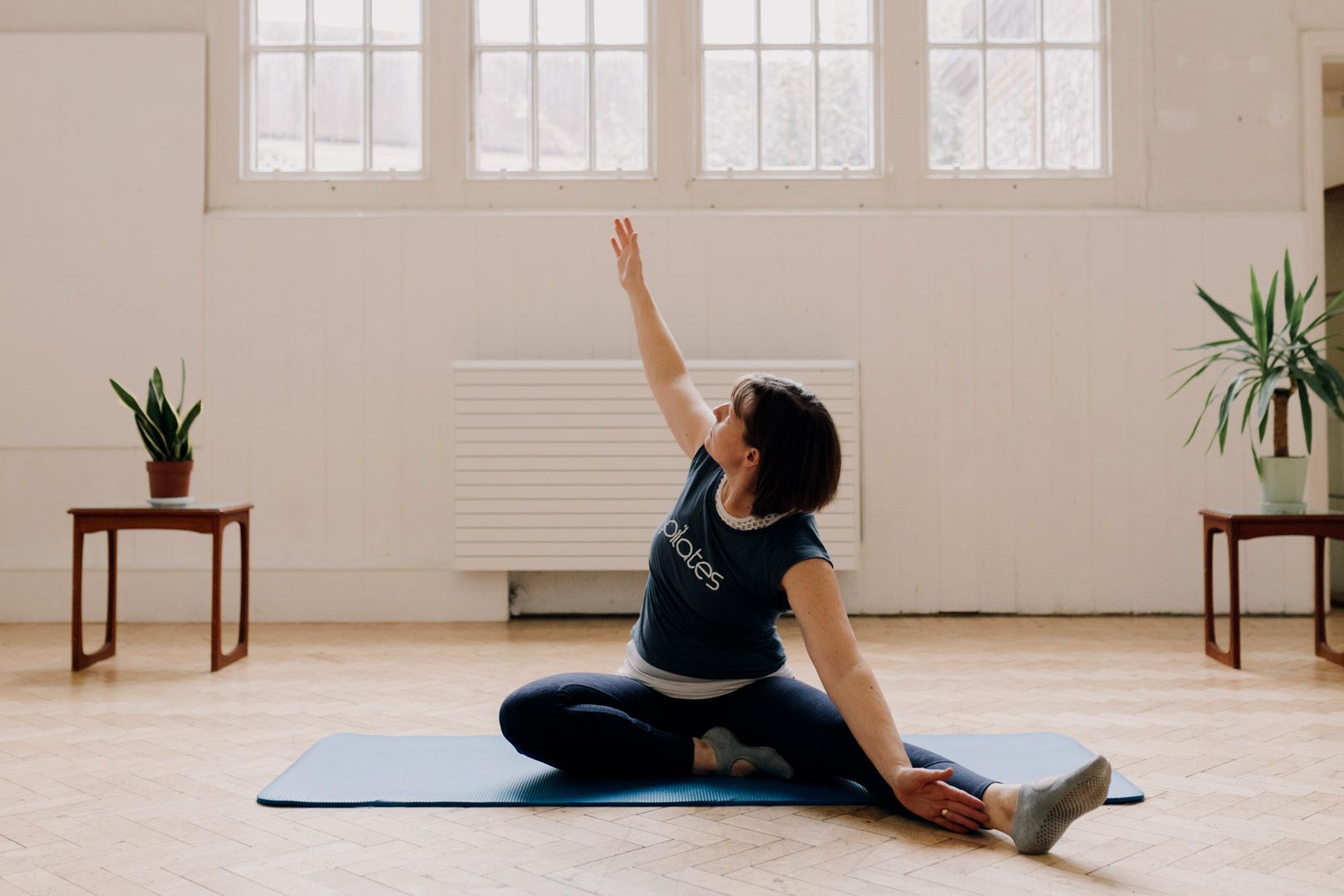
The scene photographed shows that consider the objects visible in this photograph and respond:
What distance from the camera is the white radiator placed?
441 centimetres

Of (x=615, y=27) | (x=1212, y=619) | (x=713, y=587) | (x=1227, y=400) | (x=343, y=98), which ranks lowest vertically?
(x=1212, y=619)

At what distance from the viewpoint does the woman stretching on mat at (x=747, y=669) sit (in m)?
1.90

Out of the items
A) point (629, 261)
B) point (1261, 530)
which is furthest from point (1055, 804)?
point (1261, 530)

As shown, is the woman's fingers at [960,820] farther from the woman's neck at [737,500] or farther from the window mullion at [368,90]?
the window mullion at [368,90]

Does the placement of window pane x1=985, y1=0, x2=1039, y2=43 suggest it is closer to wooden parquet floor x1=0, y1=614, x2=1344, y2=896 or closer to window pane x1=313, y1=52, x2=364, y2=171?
wooden parquet floor x1=0, y1=614, x2=1344, y2=896

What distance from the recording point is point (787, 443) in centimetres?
193

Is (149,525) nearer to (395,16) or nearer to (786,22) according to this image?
(395,16)

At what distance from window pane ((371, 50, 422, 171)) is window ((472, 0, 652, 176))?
0.24m

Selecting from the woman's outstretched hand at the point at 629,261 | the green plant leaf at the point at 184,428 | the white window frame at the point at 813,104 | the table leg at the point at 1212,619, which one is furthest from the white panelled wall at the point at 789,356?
the woman's outstretched hand at the point at 629,261

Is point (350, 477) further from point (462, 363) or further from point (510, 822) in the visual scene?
point (510, 822)

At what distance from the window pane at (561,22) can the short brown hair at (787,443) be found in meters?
3.22

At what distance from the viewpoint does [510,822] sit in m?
1.96

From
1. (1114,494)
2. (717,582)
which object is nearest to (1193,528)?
(1114,494)

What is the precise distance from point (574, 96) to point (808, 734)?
10.9 ft
